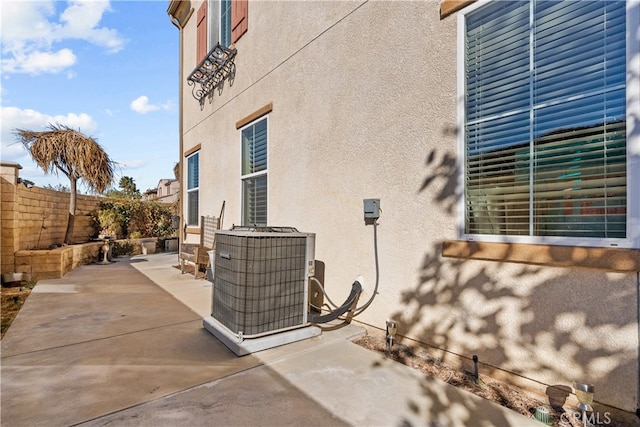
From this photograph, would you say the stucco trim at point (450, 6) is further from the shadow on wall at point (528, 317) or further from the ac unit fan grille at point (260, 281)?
the ac unit fan grille at point (260, 281)

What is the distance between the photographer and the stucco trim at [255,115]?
4917 mm

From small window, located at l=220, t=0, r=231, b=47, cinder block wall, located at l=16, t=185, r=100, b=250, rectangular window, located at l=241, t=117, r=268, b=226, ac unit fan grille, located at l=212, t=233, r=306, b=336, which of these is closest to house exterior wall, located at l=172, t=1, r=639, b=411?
rectangular window, located at l=241, t=117, r=268, b=226

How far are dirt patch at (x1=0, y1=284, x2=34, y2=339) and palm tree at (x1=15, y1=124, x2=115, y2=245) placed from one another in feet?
8.90

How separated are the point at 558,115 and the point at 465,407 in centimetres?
201

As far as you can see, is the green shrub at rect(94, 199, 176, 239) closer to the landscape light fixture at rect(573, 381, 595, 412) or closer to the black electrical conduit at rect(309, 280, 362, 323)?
the black electrical conduit at rect(309, 280, 362, 323)

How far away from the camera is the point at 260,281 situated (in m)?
2.86

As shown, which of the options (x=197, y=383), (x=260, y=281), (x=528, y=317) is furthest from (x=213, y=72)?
(x=528, y=317)

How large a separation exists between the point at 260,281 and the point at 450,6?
282 cm

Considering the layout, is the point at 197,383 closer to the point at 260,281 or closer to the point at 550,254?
the point at 260,281

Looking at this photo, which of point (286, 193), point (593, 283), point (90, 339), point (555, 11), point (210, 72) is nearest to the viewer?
point (593, 283)

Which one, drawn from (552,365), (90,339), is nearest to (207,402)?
(90,339)

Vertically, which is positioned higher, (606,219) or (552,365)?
(606,219)

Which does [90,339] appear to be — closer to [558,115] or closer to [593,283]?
[593,283]

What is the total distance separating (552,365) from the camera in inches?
81.0
